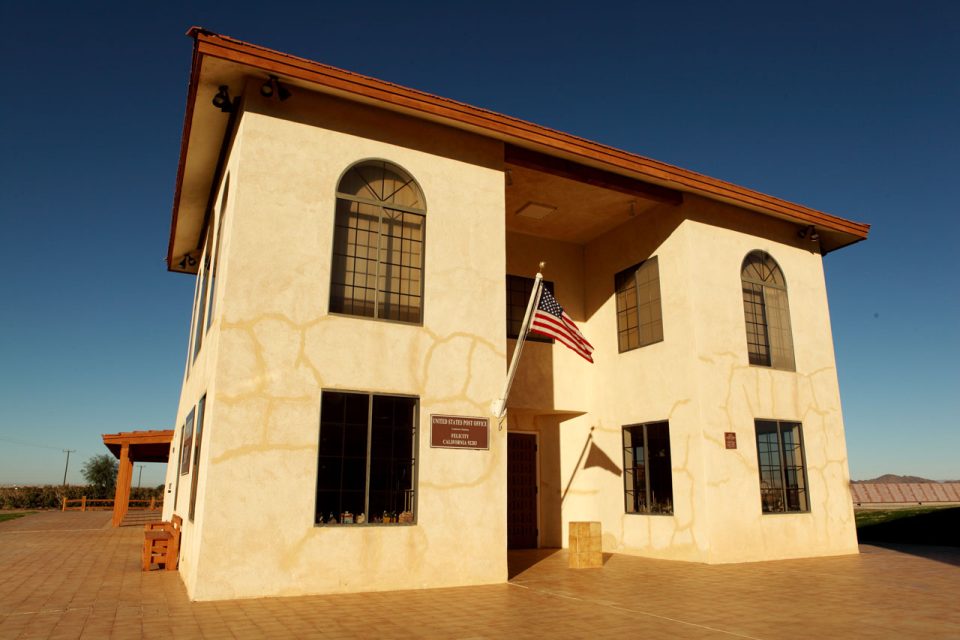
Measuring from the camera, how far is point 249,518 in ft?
27.4

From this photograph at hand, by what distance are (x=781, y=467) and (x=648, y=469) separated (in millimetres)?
2654

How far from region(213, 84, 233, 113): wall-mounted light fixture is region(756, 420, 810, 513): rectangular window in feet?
36.4

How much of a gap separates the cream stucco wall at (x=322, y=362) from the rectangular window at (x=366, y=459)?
0.20 meters

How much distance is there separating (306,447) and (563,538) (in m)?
7.65

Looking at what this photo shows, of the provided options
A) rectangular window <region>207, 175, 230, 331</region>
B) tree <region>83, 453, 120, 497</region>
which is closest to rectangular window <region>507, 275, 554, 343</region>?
rectangular window <region>207, 175, 230, 331</region>

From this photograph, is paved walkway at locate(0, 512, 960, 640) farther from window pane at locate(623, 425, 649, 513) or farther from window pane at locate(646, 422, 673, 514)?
window pane at locate(623, 425, 649, 513)

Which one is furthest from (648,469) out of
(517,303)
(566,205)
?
(566,205)

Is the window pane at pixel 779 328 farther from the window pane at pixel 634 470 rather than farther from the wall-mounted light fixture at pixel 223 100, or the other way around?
the wall-mounted light fixture at pixel 223 100

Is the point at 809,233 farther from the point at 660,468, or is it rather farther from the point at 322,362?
the point at 322,362

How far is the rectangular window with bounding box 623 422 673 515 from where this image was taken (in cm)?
1297

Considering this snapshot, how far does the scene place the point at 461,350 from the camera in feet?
33.7

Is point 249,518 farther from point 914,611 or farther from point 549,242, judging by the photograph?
point 549,242

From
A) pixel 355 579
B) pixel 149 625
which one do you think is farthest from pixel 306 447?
pixel 149 625

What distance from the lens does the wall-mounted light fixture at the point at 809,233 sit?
581 inches
